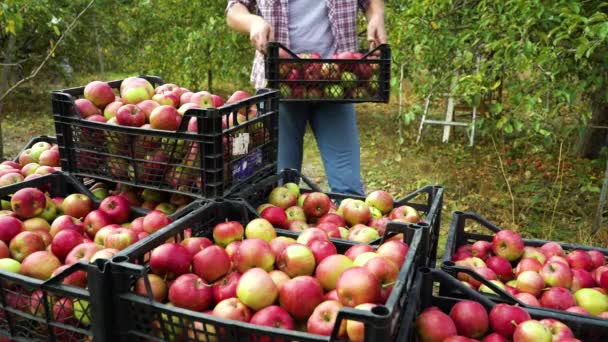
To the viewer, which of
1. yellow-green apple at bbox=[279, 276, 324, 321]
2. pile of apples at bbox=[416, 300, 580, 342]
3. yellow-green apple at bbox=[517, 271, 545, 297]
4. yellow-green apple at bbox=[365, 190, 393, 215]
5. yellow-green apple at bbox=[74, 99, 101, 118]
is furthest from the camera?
yellow-green apple at bbox=[365, 190, 393, 215]

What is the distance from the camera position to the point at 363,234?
1.88 meters

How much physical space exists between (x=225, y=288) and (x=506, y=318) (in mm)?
813

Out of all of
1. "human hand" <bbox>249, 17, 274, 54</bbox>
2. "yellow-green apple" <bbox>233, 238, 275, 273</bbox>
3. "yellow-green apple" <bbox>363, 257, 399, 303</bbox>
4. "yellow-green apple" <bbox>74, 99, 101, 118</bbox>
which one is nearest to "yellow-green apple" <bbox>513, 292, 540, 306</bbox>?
"yellow-green apple" <bbox>363, 257, 399, 303</bbox>

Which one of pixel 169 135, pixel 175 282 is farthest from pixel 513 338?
pixel 169 135

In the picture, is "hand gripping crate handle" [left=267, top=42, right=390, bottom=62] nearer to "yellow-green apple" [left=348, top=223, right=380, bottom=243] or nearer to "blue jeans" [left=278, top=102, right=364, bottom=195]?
"blue jeans" [left=278, top=102, right=364, bottom=195]

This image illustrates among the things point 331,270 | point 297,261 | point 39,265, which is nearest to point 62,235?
point 39,265

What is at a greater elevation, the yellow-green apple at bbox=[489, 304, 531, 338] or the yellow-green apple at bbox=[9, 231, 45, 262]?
the yellow-green apple at bbox=[9, 231, 45, 262]

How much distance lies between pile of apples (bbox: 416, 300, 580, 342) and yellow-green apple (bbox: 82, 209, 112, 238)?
3.61 feet

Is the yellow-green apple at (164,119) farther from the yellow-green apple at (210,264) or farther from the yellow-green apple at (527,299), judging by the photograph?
the yellow-green apple at (527,299)

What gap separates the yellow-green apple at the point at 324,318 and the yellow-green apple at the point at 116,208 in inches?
35.7

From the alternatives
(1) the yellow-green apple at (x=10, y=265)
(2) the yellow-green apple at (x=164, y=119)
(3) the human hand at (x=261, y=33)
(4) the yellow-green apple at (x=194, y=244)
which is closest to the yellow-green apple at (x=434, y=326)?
(4) the yellow-green apple at (x=194, y=244)

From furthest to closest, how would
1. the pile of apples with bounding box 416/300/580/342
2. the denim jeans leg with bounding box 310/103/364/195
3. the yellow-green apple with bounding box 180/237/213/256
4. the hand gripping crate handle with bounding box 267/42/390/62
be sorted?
1. the denim jeans leg with bounding box 310/103/364/195
2. the hand gripping crate handle with bounding box 267/42/390/62
3. the yellow-green apple with bounding box 180/237/213/256
4. the pile of apples with bounding box 416/300/580/342

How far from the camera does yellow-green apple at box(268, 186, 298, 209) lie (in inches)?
84.6

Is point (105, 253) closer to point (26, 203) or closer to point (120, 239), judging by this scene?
point (120, 239)
